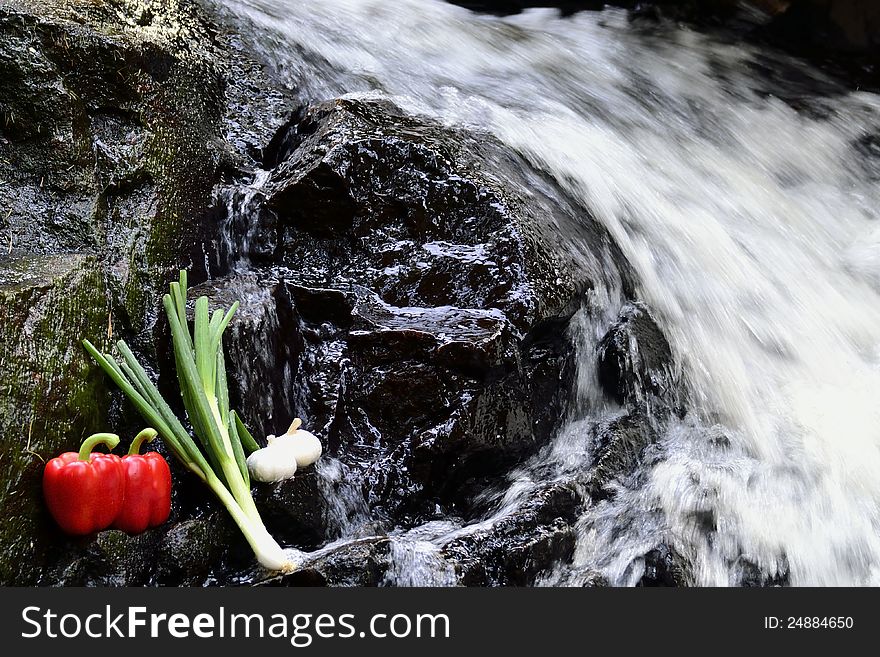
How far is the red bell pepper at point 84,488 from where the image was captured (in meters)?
2.26

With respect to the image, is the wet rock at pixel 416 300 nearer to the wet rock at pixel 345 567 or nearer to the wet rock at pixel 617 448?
the wet rock at pixel 617 448

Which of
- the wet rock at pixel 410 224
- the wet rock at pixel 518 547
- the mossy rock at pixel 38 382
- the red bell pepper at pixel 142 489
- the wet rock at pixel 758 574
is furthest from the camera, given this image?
the wet rock at pixel 410 224

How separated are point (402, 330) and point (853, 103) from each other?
4.13 meters

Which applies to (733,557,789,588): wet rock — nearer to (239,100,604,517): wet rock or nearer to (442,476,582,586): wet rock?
(442,476,582,586): wet rock

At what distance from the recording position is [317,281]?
322 centimetres

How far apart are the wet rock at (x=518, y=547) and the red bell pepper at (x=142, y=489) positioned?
0.79m

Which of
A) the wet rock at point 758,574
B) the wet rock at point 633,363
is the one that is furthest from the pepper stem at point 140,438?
the wet rock at point 758,574

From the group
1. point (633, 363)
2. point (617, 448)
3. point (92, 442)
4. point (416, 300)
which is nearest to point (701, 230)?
point (633, 363)

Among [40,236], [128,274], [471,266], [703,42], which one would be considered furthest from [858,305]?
A: [40,236]

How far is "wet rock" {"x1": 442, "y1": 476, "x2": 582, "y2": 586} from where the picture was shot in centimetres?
253

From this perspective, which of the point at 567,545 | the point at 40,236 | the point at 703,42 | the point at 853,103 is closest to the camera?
the point at 567,545

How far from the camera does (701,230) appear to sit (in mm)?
4117

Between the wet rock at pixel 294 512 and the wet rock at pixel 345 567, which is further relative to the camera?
the wet rock at pixel 294 512

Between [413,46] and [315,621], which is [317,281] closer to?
[315,621]
